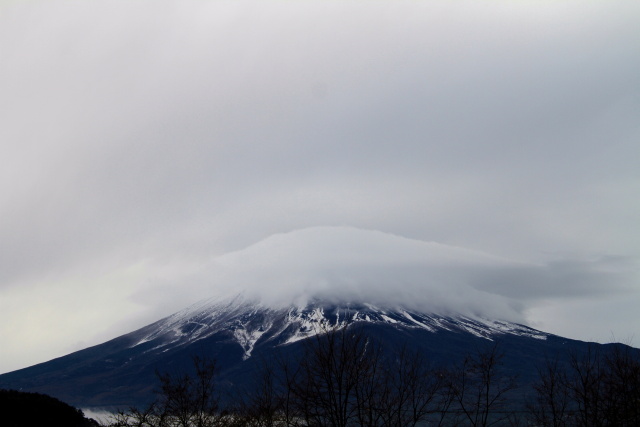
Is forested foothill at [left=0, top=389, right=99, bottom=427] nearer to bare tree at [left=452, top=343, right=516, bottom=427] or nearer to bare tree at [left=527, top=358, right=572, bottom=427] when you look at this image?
bare tree at [left=452, top=343, right=516, bottom=427]

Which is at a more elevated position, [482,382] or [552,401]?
[482,382]

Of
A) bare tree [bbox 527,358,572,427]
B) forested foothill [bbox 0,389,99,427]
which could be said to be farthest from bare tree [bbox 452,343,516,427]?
forested foothill [bbox 0,389,99,427]

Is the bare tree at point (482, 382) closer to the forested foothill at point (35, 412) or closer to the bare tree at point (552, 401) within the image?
the bare tree at point (552, 401)

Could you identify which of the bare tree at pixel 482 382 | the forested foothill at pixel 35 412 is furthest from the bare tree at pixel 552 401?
the forested foothill at pixel 35 412

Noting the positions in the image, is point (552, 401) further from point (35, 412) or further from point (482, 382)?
point (35, 412)

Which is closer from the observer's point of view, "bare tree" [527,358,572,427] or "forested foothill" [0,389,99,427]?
Answer: "forested foothill" [0,389,99,427]

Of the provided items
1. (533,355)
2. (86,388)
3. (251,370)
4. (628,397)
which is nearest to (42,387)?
(86,388)

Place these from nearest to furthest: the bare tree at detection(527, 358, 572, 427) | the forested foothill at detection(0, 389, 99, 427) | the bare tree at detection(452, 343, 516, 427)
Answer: the forested foothill at detection(0, 389, 99, 427)
the bare tree at detection(452, 343, 516, 427)
the bare tree at detection(527, 358, 572, 427)

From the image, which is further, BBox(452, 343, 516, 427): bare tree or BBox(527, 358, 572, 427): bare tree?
BBox(527, 358, 572, 427): bare tree

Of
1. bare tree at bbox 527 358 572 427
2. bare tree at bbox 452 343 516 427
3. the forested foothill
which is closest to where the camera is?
the forested foothill

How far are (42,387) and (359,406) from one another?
19023 cm

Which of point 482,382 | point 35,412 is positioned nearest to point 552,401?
point 482,382

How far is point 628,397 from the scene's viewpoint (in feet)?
103

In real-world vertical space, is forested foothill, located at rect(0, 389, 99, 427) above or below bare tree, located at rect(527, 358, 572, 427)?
above
